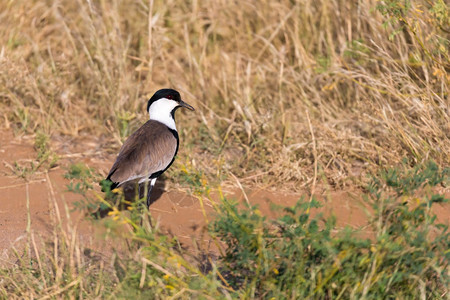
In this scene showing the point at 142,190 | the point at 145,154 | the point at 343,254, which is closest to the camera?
the point at 343,254

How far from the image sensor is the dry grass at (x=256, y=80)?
563 cm

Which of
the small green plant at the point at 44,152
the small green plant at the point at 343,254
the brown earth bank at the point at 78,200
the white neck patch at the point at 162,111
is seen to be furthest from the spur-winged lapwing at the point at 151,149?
the small green plant at the point at 343,254

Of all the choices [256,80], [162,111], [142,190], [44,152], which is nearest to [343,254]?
[142,190]

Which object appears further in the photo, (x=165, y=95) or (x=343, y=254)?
(x=165, y=95)

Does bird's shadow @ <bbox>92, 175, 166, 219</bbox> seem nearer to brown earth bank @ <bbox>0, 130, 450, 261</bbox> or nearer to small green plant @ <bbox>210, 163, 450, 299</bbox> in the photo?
brown earth bank @ <bbox>0, 130, 450, 261</bbox>

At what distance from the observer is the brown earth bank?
4.72 metres

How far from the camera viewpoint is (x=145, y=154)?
5242mm

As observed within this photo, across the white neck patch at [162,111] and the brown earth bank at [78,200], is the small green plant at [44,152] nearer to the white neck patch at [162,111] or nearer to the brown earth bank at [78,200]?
the brown earth bank at [78,200]

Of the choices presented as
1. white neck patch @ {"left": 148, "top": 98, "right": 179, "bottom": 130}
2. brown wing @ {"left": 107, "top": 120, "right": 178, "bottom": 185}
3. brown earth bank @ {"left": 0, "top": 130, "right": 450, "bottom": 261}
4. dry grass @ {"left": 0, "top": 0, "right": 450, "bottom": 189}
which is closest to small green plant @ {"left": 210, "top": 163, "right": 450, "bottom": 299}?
brown earth bank @ {"left": 0, "top": 130, "right": 450, "bottom": 261}

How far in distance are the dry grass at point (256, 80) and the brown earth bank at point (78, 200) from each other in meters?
0.25

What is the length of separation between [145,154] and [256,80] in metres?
2.21

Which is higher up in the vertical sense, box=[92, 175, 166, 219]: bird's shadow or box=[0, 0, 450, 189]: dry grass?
box=[0, 0, 450, 189]: dry grass

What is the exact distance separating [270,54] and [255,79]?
518 millimetres

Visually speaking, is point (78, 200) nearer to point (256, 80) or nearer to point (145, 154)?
point (145, 154)
